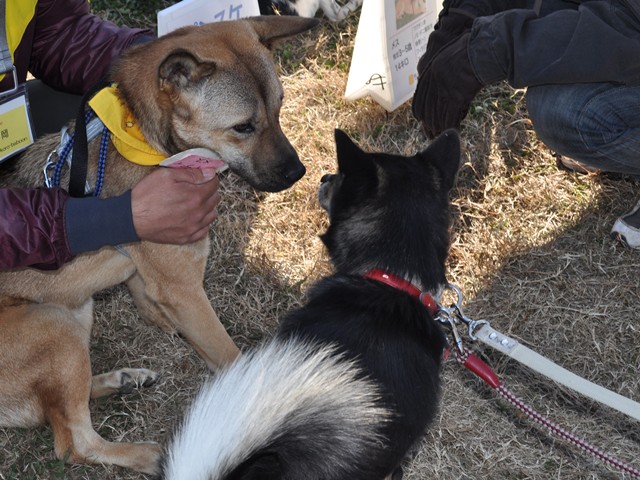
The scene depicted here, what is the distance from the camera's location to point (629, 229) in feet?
12.0

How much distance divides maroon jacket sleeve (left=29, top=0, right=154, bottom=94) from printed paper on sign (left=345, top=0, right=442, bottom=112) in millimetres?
1339

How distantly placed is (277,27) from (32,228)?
125 cm

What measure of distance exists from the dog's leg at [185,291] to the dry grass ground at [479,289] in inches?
13.6

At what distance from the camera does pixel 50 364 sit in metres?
2.59

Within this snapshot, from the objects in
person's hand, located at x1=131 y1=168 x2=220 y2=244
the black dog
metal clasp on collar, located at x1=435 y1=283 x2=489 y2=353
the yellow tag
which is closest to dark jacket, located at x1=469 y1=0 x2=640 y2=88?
the black dog

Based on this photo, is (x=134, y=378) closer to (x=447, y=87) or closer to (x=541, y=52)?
(x=447, y=87)

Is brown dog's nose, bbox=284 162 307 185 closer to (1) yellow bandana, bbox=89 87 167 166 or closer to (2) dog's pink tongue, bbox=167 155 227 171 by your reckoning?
(2) dog's pink tongue, bbox=167 155 227 171

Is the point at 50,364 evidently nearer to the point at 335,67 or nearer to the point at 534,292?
the point at 534,292

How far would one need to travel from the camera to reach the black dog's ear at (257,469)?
1742 millimetres

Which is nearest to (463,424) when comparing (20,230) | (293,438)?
(293,438)

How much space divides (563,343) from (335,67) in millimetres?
2296

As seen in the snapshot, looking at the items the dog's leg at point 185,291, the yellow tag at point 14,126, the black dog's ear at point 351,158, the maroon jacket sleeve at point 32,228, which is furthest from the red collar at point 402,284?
the yellow tag at point 14,126

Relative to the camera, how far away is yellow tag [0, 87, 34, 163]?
283 cm

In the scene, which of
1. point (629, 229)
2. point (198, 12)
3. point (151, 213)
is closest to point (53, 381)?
point (151, 213)
